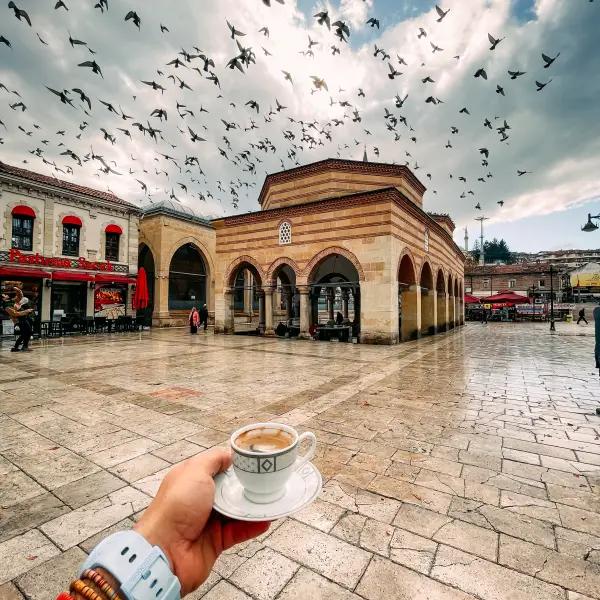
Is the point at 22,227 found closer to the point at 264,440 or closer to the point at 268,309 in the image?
the point at 268,309

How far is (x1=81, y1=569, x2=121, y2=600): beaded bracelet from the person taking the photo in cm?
83

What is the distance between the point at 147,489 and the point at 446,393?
5.14 m

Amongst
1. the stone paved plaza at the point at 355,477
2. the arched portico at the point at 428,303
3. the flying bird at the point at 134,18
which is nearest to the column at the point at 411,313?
the arched portico at the point at 428,303

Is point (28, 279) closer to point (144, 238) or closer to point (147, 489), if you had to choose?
point (144, 238)

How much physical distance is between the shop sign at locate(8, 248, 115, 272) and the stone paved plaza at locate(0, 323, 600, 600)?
13.9m

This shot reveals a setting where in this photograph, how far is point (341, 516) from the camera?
8.38 feet

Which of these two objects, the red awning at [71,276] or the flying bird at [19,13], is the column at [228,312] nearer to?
the red awning at [71,276]

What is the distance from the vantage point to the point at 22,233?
59.6 feet

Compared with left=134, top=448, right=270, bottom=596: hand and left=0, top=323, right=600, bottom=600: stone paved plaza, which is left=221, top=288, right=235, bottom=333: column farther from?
left=134, top=448, right=270, bottom=596: hand

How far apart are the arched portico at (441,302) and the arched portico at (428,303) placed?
2039 millimetres

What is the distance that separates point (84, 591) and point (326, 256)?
14579 mm

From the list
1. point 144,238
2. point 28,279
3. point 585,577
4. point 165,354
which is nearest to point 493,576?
point 585,577

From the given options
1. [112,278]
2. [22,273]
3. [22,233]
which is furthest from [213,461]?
[112,278]

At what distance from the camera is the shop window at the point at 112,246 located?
21719 mm
